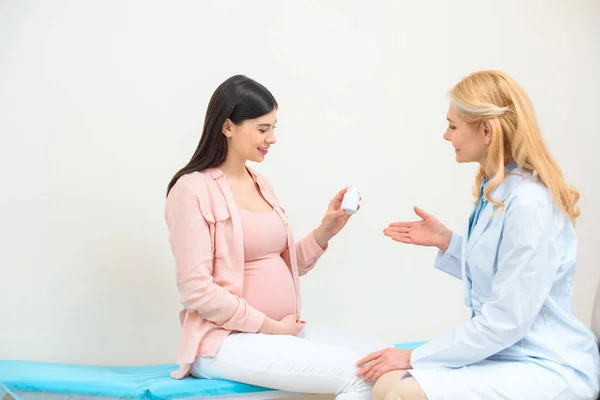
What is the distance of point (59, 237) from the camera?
3.00m

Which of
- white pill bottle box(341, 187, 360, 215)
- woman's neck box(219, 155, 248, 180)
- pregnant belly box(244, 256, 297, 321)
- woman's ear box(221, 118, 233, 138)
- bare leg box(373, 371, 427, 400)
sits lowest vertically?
bare leg box(373, 371, 427, 400)

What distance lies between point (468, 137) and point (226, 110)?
2.63 ft

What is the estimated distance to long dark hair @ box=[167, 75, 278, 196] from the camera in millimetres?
2367

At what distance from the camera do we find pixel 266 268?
7.91ft

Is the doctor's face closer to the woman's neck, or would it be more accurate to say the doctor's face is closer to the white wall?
the woman's neck

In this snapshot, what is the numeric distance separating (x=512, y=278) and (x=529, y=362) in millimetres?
246

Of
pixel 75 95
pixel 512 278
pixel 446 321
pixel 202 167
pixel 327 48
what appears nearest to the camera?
pixel 512 278

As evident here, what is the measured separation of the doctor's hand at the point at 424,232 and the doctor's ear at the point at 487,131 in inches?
15.3

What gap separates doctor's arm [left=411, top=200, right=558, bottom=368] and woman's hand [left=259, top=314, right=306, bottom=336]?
0.60 m

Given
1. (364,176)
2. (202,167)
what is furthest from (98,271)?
(364,176)

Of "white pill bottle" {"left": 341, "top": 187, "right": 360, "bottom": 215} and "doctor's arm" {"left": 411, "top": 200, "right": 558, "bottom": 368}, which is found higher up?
"white pill bottle" {"left": 341, "top": 187, "right": 360, "bottom": 215}

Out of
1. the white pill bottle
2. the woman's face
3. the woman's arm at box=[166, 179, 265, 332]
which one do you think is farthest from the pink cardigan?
the white pill bottle

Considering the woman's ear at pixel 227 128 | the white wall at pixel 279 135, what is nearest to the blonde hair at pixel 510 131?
the woman's ear at pixel 227 128

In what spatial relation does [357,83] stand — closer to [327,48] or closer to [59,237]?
[327,48]
